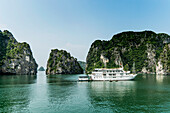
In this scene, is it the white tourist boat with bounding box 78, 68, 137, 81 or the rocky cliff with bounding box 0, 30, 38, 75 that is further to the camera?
the rocky cliff with bounding box 0, 30, 38, 75

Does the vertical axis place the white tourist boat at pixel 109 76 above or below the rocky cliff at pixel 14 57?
below

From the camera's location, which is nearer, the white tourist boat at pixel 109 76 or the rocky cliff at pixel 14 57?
the white tourist boat at pixel 109 76

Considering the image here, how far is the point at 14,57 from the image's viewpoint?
180250 mm

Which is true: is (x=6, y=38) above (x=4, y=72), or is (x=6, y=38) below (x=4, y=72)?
above

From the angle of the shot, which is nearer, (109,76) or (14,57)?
(109,76)

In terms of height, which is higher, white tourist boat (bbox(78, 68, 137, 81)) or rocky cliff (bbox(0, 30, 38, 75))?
rocky cliff (bbox(0, 30, 38, 75))

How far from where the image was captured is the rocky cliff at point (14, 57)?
17273 centimetres

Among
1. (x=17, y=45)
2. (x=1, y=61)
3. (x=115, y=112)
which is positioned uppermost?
(x=17, y=45)

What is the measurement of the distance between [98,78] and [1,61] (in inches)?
5091

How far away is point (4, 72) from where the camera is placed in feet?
556

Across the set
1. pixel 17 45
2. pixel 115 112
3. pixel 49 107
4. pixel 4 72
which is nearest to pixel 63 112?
pixel 49 107

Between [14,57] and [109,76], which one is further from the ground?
[14,57]

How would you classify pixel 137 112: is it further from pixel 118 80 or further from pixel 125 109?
pixel 118 80

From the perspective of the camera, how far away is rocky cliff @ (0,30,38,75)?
567 ft
